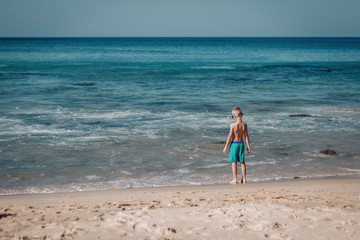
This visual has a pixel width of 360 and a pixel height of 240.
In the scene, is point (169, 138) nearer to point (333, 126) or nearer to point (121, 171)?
point (121, 171)

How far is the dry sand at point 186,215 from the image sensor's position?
4660 millimetres

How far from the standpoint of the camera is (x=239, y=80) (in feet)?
102

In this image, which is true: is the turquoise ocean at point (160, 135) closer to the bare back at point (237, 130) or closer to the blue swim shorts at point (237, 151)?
the blue swim shorts at point (237, 151)

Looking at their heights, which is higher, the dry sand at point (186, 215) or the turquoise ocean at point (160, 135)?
the dry sand at point (186, 215)

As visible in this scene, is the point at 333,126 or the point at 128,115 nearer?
the point at 333,126

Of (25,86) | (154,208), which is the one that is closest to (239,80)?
(25,86)

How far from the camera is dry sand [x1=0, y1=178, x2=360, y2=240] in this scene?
15.3 ft

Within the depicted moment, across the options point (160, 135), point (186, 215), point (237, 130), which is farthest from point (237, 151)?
point (160, 135)

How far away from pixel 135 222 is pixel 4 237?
1560 millimetres

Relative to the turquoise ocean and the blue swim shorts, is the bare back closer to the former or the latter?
the blue swim shorts

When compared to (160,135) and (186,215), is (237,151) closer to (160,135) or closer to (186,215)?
(186,215)

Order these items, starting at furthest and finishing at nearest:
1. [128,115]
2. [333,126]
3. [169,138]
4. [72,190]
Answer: [128,115]
[333,126]
[169,138]
[72,190]

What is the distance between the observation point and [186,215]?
5.23 metres

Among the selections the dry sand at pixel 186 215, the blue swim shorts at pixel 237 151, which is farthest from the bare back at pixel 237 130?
the dry sand at pixel 186 215
